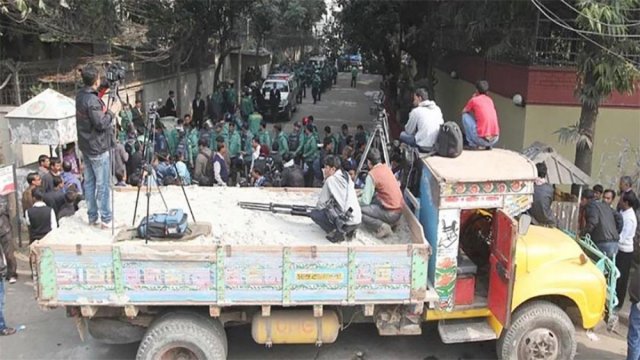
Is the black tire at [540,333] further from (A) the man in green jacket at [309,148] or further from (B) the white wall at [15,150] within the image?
(B) the white wall at [15,150]

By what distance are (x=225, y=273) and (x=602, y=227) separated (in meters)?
5.18

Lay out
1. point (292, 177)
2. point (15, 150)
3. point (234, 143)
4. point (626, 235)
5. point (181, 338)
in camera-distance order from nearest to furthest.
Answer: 1. point (181, 338)
2. point (626, 235)
3. point (292, 177)
4. point (15, 150)
5. point (234, 143)

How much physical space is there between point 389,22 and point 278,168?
1302cm

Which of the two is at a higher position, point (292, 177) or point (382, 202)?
point (382, 202)

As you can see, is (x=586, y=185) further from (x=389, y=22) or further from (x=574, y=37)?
(x=389, y=22)

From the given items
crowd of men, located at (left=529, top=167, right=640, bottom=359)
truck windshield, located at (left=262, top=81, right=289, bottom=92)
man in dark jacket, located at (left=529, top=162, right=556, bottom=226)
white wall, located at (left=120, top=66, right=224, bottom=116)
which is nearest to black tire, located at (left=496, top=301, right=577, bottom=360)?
man in dark jacket, located at (left=529, top=162, right=556, bottom=226)

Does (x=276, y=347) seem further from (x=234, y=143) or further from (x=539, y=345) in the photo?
(x=234, y=143)

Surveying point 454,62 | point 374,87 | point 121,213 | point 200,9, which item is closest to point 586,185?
point 121,213

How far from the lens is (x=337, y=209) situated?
646 cm

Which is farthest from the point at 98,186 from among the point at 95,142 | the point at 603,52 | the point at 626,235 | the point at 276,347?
the point at 603,52

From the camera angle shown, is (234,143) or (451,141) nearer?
(451,141)

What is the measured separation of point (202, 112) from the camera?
22.8 metres

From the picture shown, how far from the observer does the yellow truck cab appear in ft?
20.4

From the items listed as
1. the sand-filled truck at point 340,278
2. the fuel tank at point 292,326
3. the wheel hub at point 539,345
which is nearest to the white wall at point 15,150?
the sand-filled truck at point 340,278
